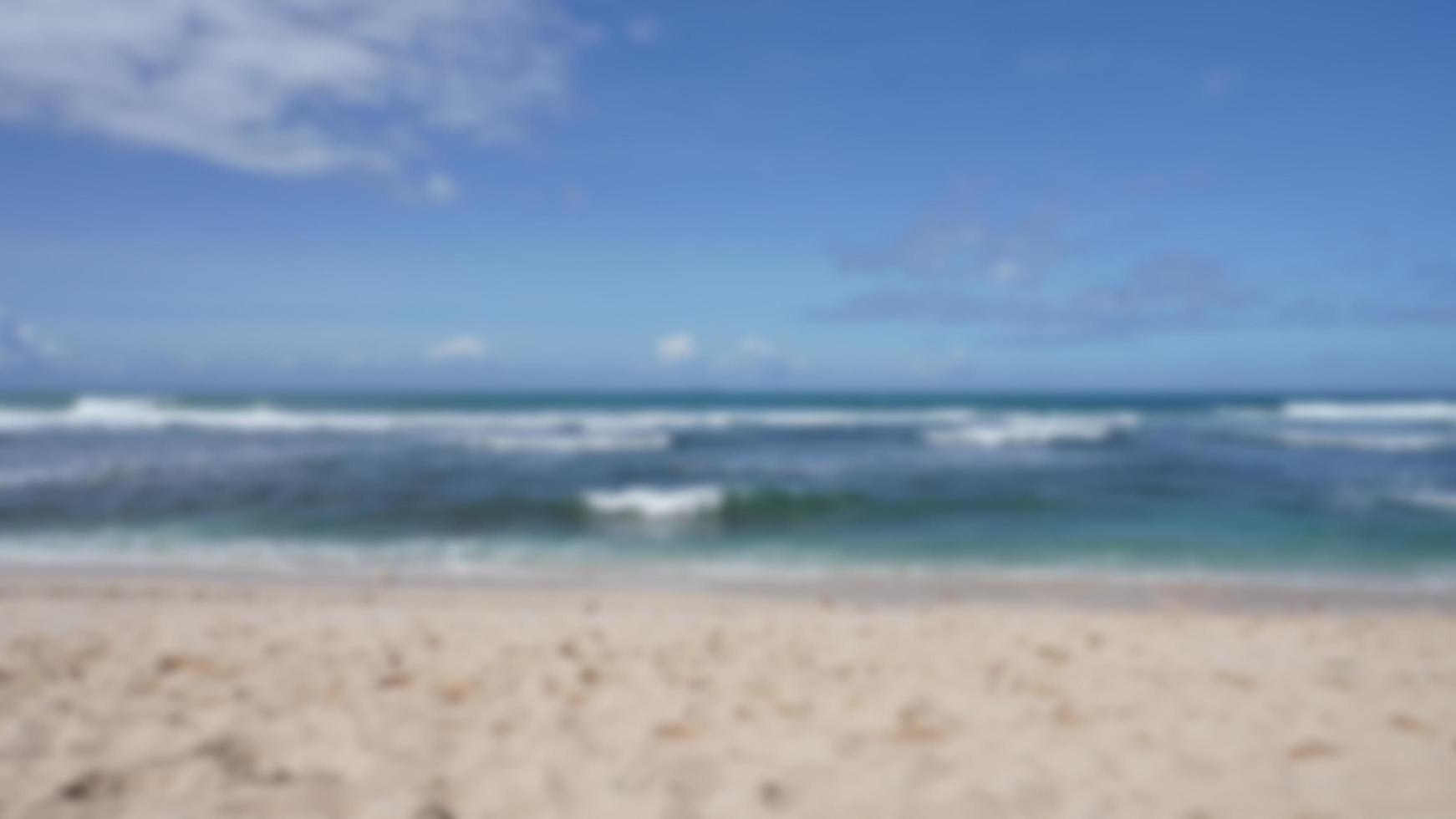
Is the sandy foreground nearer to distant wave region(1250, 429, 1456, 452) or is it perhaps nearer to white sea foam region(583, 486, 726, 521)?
white sea foam region(583, 486, 726, 521)

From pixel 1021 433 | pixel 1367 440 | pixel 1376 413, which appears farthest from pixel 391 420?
pixel 1376 413

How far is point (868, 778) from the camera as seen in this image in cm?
305

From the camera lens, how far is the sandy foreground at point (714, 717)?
2.88 metres

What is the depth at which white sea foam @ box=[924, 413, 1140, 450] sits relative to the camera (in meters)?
23.9

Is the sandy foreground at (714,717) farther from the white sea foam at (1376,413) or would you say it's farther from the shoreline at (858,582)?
the white sea foam at (1376,413)

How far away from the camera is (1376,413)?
4166 cm

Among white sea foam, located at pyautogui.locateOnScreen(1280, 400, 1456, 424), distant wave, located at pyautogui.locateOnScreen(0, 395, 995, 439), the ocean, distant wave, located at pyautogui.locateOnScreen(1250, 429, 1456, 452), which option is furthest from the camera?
white sea foam, located at pyautogui.locateOnScreen(1280, 400, 1456, 424)

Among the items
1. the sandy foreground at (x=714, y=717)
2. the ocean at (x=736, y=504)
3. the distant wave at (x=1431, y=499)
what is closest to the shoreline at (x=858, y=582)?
the ocean at (x=736, y=504)

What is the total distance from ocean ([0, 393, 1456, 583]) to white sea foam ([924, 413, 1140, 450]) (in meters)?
0.28

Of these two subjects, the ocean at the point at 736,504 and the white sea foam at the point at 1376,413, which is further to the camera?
the white sea foam at the point at 1376,413

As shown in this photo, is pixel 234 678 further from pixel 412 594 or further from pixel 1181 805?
pixel 1181 805

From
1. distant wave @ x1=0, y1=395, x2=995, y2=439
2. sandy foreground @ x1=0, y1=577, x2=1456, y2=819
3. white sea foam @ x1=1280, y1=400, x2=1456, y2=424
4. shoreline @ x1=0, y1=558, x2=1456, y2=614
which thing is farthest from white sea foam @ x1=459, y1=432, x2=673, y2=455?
white sea foam @ x1=1280, y1=400, x2=1456, y2=424

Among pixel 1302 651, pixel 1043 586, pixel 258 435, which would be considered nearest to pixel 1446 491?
pixel 1043 586

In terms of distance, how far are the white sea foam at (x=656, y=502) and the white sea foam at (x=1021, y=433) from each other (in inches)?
462
